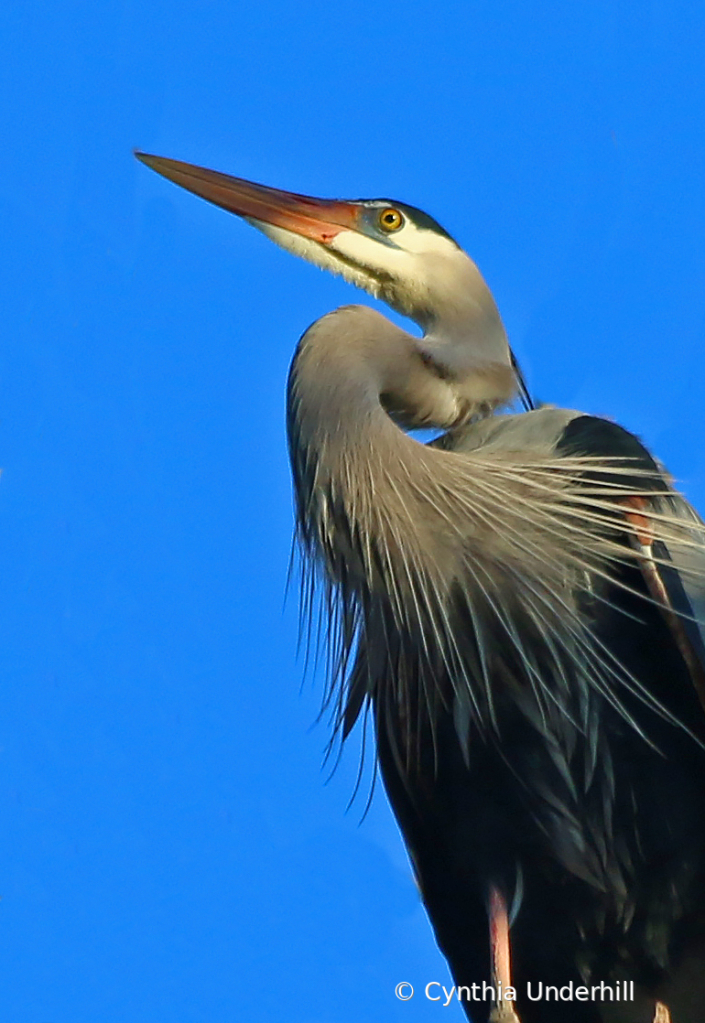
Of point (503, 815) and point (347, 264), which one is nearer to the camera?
point (503, 815)

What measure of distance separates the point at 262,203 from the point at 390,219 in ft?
1.08

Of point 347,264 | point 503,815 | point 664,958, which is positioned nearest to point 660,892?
point 664,958

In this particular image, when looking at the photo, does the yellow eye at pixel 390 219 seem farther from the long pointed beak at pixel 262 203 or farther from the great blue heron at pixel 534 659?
the great blue heron at pixel 534 659

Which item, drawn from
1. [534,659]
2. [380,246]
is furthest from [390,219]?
[534,659]

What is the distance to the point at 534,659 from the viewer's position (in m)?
2.97

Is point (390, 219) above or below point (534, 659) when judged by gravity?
above

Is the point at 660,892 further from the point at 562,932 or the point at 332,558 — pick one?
the point at 332,558

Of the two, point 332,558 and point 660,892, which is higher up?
point 332,558

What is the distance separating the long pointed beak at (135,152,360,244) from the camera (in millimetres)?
3506

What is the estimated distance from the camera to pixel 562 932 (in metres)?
3.09

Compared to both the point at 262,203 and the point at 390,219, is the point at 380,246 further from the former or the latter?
the point at 262,203

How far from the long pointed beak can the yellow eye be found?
0.23 feet

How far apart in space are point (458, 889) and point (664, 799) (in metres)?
0.53

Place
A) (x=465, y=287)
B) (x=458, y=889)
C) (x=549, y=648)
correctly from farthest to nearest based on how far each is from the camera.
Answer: (x=465, y=287) < (x=458, y=889) < (x=549, y=648)
